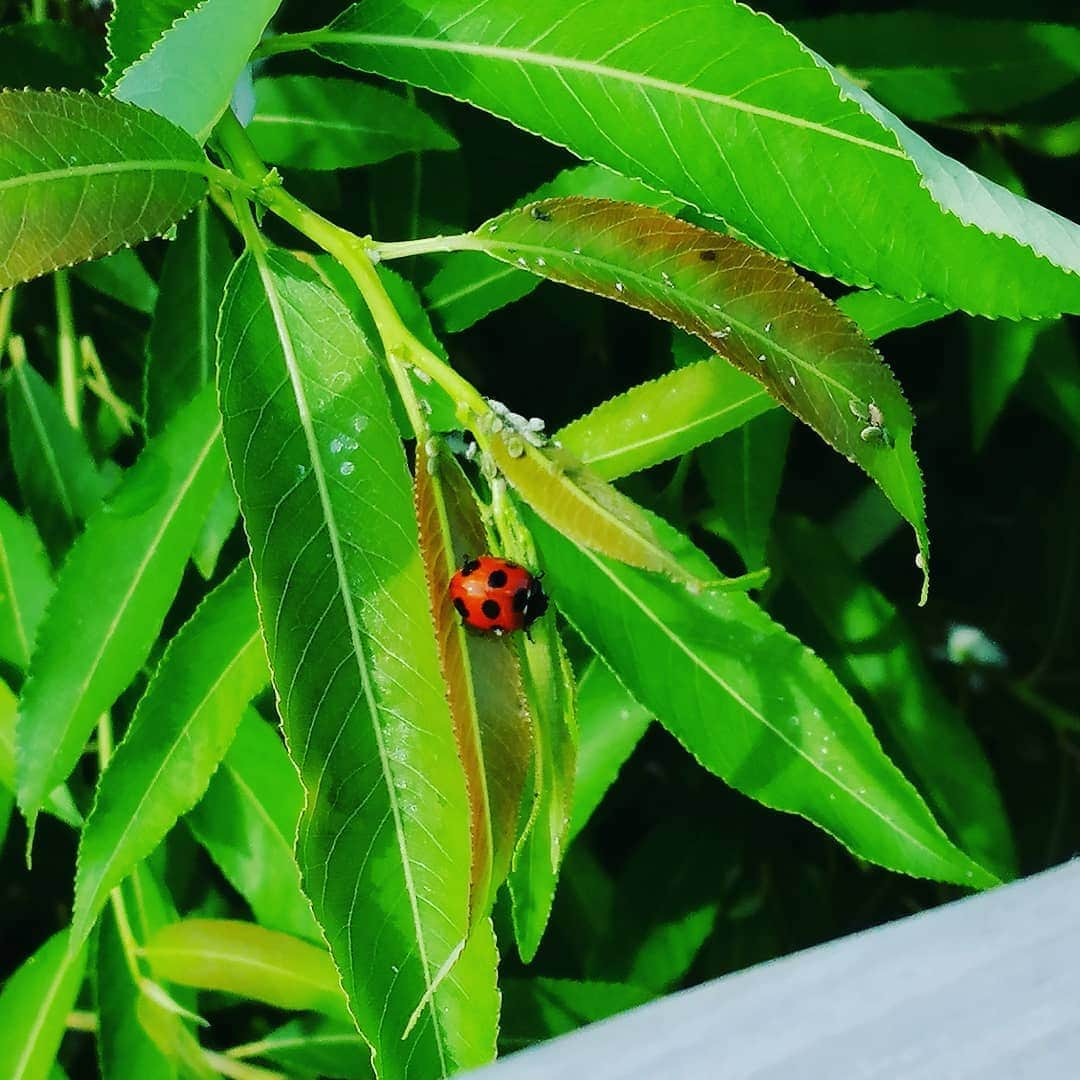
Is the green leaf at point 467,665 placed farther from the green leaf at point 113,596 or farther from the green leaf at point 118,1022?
the green leaf at point 118,1022

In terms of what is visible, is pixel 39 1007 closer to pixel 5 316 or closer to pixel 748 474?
pixel 5 316

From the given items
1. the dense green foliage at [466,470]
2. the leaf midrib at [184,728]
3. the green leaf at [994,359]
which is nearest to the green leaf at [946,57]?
the dense green foliage at [466,470]

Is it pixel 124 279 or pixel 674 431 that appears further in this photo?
pixel 124 279

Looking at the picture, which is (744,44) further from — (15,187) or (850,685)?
(850,685)

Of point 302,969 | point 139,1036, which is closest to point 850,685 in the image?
point 302,969

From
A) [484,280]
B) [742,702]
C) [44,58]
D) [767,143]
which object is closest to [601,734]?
[742,702]

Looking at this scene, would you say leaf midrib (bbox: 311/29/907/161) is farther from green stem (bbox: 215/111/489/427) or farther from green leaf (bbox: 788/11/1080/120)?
green leaf (bbox: 788/11/1080/120)
